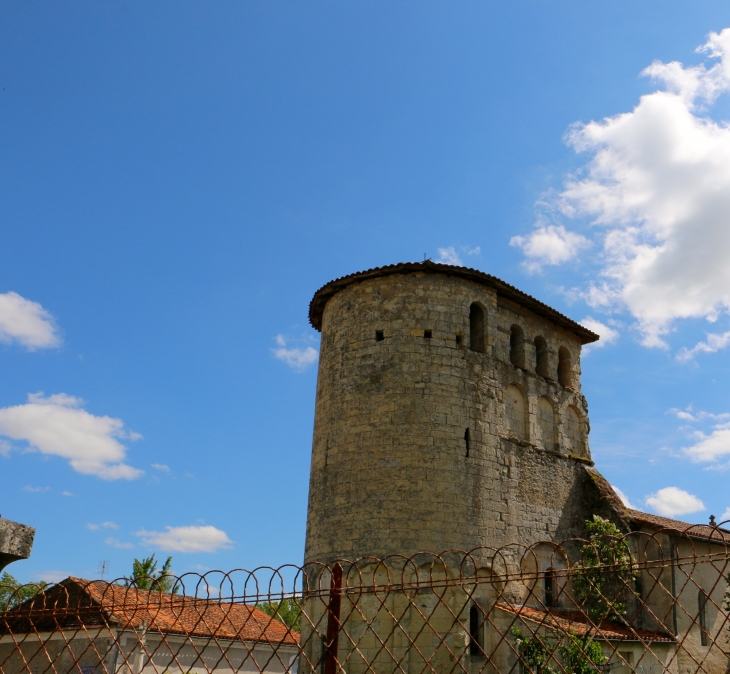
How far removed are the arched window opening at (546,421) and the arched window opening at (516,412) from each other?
64cm

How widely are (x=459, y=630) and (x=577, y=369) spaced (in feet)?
32.9

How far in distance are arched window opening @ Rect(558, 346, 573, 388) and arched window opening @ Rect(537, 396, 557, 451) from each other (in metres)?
1.46

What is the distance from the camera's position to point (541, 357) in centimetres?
2216

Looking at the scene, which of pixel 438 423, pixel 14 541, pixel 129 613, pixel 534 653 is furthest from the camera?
pixel 438 423

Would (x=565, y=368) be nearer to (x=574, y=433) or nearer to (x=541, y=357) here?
(x=541, y=357)

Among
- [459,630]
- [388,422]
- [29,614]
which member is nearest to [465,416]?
[388,422]

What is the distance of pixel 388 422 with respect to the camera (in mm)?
18422

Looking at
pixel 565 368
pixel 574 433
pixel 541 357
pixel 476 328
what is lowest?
pixel 574 433

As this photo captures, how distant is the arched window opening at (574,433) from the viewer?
21.8m

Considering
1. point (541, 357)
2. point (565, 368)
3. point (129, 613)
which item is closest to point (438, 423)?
point (541, 357)

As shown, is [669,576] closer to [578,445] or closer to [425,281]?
[578,445]

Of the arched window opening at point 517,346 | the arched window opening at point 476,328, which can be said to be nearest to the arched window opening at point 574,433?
the arched window opening at point 517,346

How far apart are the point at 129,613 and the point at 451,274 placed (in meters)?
12.2

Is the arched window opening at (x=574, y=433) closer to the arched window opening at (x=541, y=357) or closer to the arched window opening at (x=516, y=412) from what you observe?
the arched window opening at (x=541, y=357)
